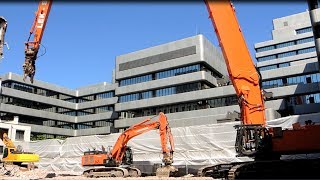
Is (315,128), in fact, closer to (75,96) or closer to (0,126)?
(0,126)

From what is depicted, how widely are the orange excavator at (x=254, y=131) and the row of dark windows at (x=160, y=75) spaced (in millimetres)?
46408

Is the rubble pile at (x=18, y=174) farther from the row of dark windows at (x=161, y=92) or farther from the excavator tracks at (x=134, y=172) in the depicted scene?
the row of dark windows at (x=161, y=92)

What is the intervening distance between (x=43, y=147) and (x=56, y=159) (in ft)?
10.7

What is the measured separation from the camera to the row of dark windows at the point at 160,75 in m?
65.5

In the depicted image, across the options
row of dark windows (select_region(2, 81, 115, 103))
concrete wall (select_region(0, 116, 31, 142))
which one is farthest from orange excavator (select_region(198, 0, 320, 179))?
row of dark windows (select_region(2, 81, 115, 103))

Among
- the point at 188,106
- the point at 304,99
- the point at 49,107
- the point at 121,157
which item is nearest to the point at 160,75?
the point at 188,106

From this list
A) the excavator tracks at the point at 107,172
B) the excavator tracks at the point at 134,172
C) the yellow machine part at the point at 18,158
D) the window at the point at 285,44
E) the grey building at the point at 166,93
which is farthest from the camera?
the window at the point at 285,44

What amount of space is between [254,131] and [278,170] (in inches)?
85.1

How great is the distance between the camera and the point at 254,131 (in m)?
16.9

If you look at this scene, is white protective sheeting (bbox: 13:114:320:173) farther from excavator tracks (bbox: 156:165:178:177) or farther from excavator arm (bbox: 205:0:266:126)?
excavator arm (bbox: 205:0:266:126)

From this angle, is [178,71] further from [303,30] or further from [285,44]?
[303,30]

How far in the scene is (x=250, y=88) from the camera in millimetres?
17500

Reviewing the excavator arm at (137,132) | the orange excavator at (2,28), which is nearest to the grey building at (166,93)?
the excavator arm at (137,132)

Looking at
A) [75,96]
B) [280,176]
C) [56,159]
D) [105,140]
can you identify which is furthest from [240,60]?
[75,96]
